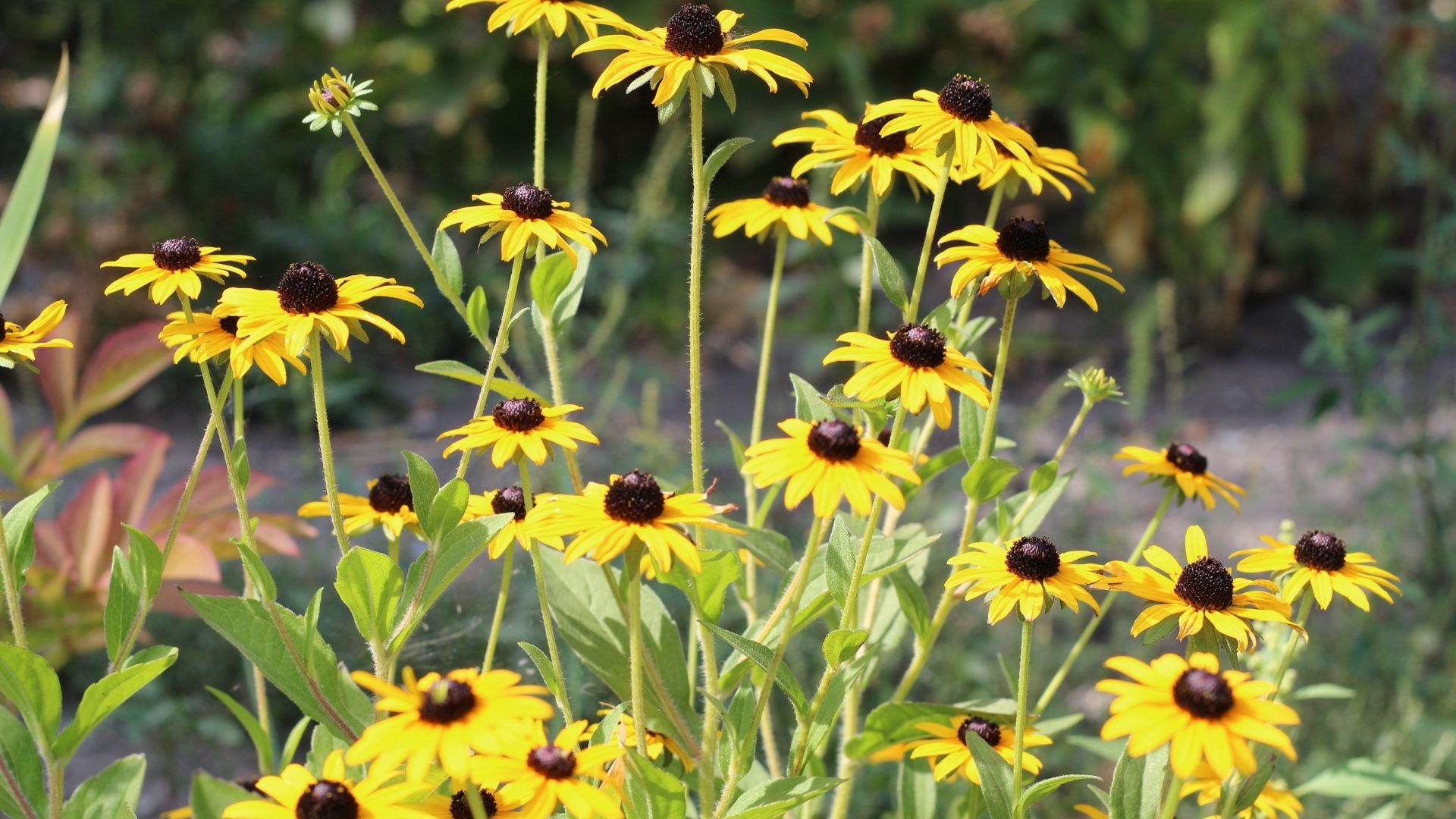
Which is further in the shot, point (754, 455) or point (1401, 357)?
point (1401, 357)

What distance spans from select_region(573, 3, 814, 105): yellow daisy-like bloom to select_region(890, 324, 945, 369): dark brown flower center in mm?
209

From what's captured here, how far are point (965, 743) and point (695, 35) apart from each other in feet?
2.08

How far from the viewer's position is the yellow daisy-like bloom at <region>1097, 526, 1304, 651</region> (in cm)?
98

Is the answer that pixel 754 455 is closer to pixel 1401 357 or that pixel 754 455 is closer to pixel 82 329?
pixel 1401 357

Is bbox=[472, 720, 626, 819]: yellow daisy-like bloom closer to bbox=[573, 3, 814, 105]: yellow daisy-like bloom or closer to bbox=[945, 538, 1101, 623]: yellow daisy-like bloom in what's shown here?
bbox=[945, 538, 1101, 623]: yellow daisy-like bloom

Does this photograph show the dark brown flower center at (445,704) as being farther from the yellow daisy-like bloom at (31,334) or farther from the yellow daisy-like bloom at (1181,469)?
the yellow daisy-like bloom at (1181,469)

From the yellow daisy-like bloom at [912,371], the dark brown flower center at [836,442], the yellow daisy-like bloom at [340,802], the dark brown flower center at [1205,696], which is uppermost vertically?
the yellow daisy-like bloom at [912,371]

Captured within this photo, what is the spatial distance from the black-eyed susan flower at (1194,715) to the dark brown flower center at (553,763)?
1.08 feet

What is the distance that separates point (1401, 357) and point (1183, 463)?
57.0 inches

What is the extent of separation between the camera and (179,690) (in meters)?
2.35

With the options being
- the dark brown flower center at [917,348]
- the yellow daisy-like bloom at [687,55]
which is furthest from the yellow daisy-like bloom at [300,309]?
the dark brown flower center at [917,348]

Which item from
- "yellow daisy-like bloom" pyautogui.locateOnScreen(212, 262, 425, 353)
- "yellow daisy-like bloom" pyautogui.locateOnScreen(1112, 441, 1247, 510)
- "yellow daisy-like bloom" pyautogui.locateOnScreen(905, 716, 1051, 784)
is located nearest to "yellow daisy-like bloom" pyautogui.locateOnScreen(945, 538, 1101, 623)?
"yellow daisy-like bloom" pyautogui.locateOnScreen(905, 716, 1051, 784)

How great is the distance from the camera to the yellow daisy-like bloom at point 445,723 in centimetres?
80

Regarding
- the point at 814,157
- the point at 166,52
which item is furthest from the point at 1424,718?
the point at 166,52
